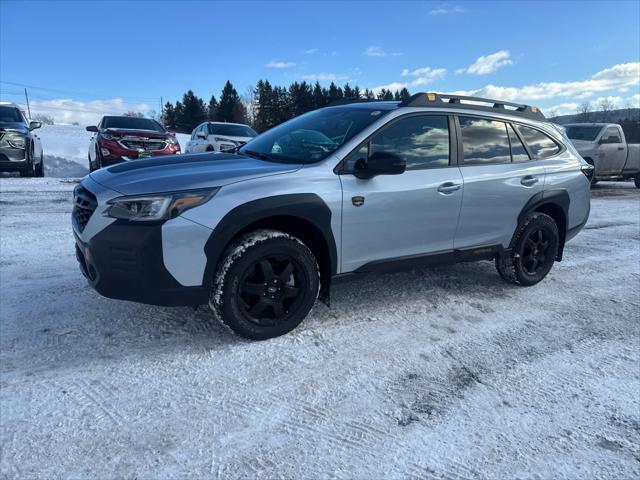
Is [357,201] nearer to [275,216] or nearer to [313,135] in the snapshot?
[275,216]

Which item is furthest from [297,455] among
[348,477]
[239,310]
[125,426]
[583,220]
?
[583,220]

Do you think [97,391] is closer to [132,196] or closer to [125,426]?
[125,426]

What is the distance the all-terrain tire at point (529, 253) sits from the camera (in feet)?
14.3

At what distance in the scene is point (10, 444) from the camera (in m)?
2.07

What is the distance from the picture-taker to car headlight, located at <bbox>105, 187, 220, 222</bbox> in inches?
108

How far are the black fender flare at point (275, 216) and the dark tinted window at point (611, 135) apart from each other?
13.3 meters

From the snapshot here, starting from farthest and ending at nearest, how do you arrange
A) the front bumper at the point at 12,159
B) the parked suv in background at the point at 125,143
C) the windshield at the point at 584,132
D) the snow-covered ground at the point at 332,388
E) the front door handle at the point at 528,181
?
1. the windshield at the point at 584,132
2. the parked suv in background at the point at 125,143
3. the front bumper at the point at 12,159
4. the front door handle at the point at 528,181
5. the snow-covered ground at the point at 332,388

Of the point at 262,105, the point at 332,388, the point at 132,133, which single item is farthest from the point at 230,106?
the point at 332,388

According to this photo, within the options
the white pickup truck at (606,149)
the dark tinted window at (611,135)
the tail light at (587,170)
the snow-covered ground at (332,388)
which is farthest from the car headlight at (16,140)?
the dark tinted window at (611,135)

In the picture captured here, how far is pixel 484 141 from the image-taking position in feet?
13.5

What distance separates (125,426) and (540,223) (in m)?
3.97

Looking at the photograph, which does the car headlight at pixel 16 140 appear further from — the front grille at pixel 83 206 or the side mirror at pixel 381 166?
the side mirror at pixel 381 166

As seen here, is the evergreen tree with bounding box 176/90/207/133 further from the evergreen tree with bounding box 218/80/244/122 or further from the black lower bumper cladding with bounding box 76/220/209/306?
the black lower bumper cladding with bounding box 76/220/209/306

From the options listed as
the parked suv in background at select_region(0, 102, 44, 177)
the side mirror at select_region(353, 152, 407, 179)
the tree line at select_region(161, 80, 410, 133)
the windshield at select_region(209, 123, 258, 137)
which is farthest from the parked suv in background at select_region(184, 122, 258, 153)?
the tree line at select_region(161, 80, 410, 133)
